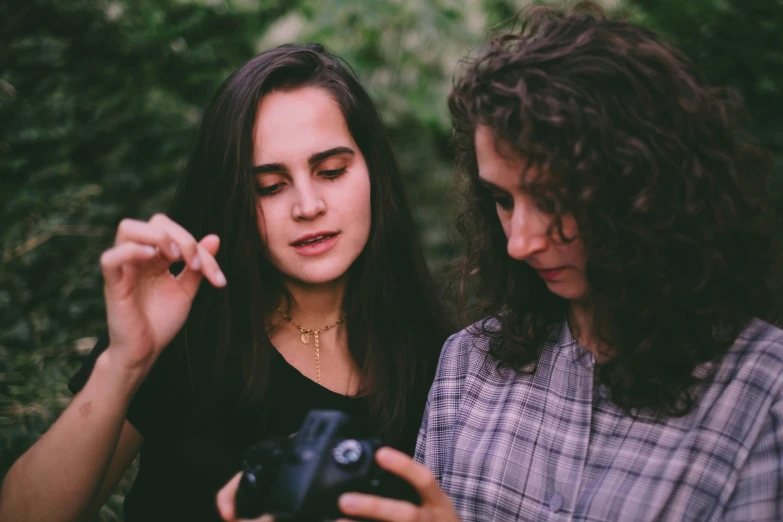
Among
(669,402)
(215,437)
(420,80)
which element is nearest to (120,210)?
(215,437)

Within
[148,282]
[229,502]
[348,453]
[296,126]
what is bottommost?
[229,502]

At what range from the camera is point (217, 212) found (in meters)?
2.22

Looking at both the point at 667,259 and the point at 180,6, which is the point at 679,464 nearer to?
the point at 667,259

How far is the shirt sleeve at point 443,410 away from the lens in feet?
6.21

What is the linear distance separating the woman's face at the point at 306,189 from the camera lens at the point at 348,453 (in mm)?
836

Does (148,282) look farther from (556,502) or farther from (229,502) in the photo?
(556,502)

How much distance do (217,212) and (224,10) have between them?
2.42m

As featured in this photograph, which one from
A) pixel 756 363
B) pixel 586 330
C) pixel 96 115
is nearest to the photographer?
pixel 756 363

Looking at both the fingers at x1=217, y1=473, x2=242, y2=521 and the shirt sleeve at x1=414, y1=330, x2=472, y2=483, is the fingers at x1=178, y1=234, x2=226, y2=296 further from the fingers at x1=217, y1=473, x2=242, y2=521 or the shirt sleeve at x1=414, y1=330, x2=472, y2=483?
the shirt sleeve at x1=414, y1=330, x2=472, y2=483

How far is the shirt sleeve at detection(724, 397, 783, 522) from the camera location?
136cm

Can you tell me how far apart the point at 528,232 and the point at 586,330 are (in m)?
0.39

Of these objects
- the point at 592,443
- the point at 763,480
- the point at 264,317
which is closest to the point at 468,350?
the point at 592,443

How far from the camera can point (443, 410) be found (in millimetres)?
1932

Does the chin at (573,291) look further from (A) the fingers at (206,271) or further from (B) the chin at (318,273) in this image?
(A) the fingers at (206,271)
